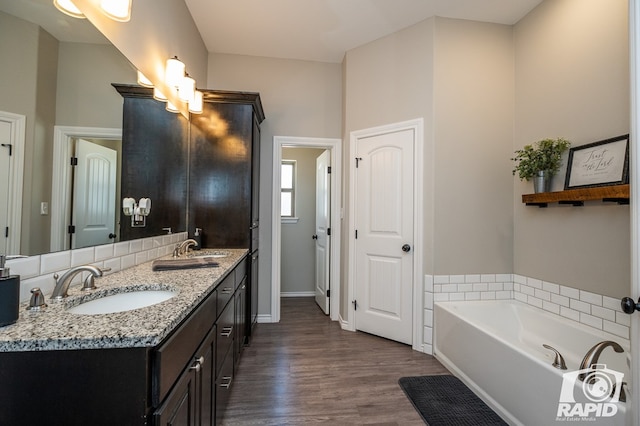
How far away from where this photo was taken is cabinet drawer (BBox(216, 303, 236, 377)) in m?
1.51

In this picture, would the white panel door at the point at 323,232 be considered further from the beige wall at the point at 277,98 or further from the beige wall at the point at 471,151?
the beige wall at the point at 471,151

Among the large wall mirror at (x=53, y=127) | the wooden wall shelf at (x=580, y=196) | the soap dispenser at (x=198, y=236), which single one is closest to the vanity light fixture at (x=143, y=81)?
the large wall mirror at (x=53, y=127)

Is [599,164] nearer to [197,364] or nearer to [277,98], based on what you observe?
[197,364]

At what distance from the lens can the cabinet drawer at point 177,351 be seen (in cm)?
80

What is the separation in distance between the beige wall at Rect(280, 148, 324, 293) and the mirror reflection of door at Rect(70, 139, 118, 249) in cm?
288

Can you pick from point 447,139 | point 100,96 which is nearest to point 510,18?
point 447,139

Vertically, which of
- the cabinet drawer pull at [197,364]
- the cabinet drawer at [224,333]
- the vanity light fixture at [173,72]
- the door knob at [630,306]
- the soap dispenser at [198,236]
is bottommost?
the cabinet drawer at [224,333]

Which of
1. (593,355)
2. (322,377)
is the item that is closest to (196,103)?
(322,377)

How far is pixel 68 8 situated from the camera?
1184 millimetres

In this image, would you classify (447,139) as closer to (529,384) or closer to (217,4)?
(529,384)

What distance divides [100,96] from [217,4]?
1.59 meters

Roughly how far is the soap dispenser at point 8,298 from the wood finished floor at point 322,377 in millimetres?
1305

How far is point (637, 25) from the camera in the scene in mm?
1211

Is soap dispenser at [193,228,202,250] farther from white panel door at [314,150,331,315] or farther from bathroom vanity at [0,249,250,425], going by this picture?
bathroom vanity at [0,249,250,425]
